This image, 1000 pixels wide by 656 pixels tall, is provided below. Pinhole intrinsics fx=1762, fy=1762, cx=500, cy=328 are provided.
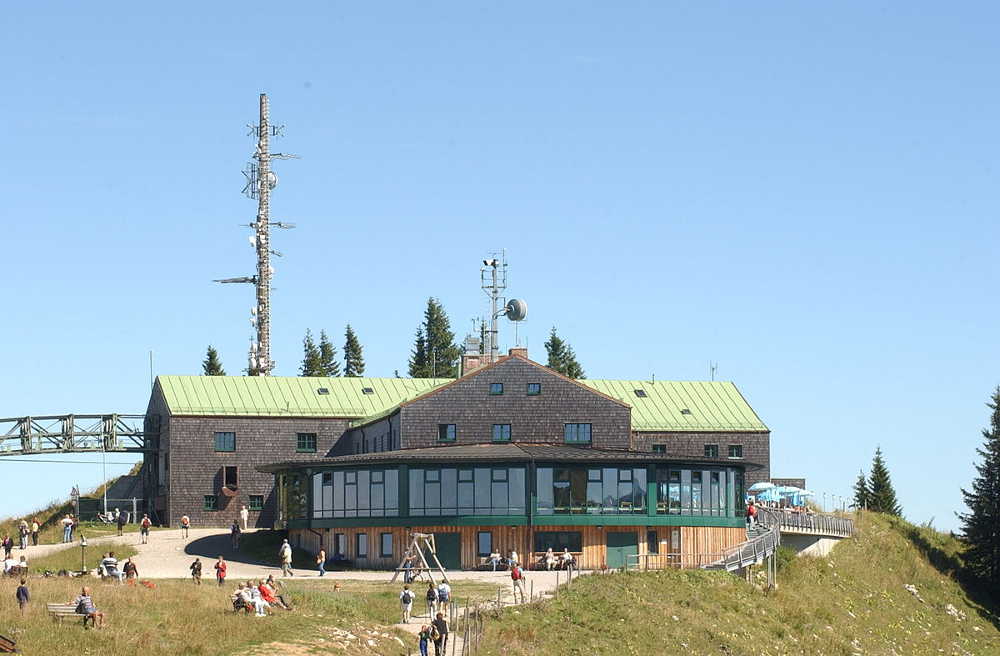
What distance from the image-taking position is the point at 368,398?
98438mm

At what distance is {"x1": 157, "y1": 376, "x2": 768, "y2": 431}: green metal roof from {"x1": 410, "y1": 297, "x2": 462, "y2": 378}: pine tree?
33222 millimetres

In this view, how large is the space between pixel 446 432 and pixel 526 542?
39.0 feet

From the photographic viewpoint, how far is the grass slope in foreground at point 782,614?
59875 millimetres

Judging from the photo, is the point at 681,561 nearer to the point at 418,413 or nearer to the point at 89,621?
the point at 418,413

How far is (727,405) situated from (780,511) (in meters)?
17.5

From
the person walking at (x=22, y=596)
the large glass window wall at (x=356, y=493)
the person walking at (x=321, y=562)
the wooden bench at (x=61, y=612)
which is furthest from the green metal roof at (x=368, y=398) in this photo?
the wooden bench at (x=61, y=612)

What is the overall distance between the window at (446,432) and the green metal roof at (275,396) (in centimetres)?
1135

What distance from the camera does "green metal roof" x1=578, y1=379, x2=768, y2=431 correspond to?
98.3 meters

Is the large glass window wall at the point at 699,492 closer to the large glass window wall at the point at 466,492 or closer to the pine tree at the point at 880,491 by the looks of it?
the large glass window wall at the point at 466,492

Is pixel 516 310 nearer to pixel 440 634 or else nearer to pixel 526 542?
pixel 526 542

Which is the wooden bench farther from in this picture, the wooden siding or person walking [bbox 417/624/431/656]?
the wooden siding

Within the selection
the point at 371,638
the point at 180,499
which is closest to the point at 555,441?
the point at 180,499

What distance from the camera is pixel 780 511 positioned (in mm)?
83562

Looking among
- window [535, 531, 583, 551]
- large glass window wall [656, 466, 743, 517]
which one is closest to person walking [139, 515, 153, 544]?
window [535, 531, 583, 551]
